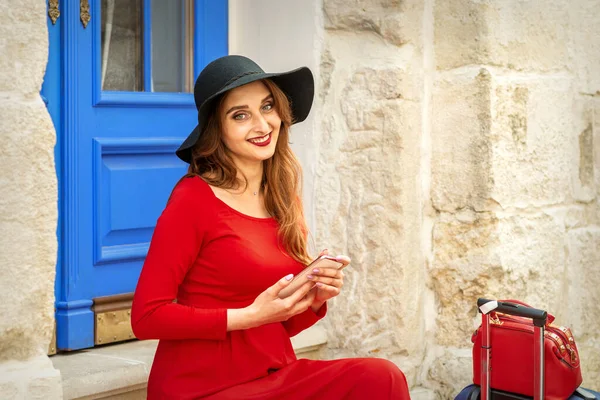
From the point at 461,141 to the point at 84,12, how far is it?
4.74ft

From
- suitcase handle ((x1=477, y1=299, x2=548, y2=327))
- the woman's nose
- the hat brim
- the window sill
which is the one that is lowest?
the window sill

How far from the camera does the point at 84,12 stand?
3.11 metres

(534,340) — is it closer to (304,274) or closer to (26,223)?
(304,274)

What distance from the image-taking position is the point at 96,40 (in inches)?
124

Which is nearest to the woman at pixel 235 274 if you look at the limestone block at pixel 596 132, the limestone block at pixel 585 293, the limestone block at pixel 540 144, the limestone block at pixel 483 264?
the limestone block at pixel 483 264

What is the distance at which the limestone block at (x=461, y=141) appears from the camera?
3342 millimetres

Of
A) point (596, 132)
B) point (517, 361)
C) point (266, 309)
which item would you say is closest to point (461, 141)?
point (596, 132)

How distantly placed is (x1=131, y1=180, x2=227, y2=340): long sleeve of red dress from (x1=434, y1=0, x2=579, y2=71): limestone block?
5.02ft

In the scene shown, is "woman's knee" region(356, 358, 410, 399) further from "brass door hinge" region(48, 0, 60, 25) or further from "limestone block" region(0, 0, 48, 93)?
"brass door hinge" region(48, 0, 60, 25)

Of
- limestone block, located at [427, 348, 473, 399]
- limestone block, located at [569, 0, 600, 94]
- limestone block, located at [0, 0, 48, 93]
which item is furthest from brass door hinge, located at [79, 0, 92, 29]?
limestone block, located at [569, 0, 600, 94]

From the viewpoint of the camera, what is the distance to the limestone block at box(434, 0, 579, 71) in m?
3.35

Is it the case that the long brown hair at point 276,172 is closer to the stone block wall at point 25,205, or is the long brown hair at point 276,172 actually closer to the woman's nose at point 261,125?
the woman's nose at point 261,125

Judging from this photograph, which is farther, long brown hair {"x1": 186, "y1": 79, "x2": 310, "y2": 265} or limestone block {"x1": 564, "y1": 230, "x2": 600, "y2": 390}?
limestone block {"x1": 564, "y1": 230, "x2": 600, "y2": 390}

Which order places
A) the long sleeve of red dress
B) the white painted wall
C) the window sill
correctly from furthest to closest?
the white painted wall
the window sill
the long sleeve of red dress
